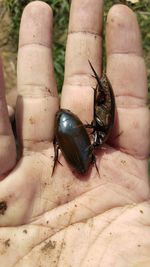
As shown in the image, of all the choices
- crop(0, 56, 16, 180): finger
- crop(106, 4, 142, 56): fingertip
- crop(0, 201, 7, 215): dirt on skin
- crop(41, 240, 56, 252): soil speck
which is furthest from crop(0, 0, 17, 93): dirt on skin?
crop(41, 240, 56, 252): soil speck

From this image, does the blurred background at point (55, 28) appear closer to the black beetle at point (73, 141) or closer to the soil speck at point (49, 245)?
the black beetle at point (73, 141)

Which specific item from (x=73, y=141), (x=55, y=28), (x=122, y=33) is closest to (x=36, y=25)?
(x=122, y=33)

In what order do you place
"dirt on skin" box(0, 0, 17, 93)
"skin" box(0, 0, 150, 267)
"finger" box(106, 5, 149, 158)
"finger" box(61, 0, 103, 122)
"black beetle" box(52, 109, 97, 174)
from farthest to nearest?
"dirt on skin" box(0, 0, 17, 93) → "finger" box(61, 0, 103, 122) → "finger" box(106, 5, 149, 158) → "black beetle" box(52, 109, 97, 174) → "skin" box(0, 0, 150, 267)

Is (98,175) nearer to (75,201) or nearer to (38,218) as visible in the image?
(75,201)

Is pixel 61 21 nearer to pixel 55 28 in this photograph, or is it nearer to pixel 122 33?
Result: pixel 55 28

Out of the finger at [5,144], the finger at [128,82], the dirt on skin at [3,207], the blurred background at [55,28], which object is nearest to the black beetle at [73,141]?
the finger at [128,82]

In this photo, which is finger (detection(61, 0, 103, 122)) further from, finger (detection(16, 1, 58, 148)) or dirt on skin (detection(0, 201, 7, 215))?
dirt on skin (detection(0, 201, 7, 215))
